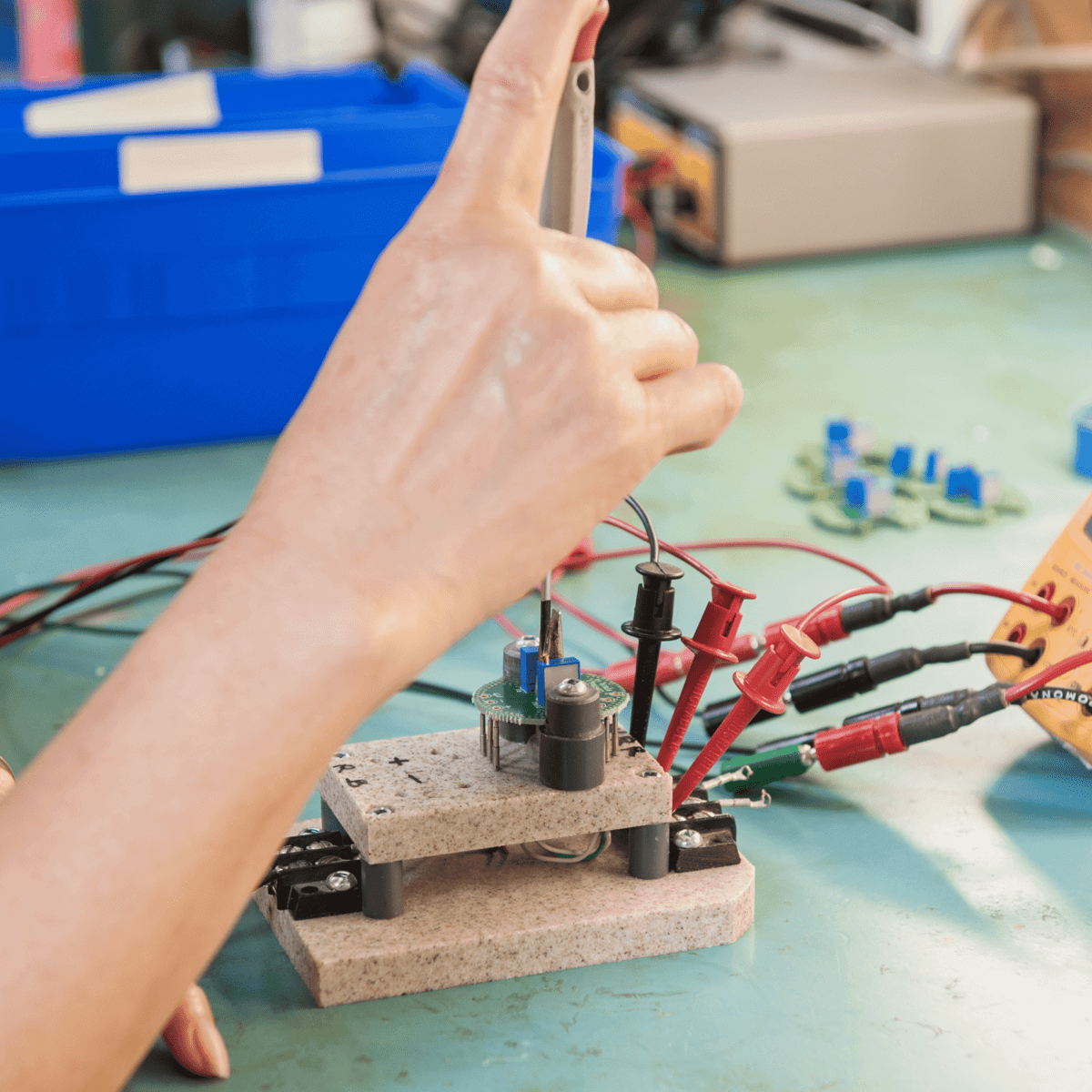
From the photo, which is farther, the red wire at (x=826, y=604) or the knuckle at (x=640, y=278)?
the red wire at (x=826, y=604)

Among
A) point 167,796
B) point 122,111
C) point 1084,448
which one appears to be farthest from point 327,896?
point 122,111

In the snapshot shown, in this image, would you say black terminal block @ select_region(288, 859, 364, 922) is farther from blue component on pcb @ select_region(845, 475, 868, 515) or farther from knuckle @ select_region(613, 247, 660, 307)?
blue component on pcb @ select_region(845, 475, 868, 515)

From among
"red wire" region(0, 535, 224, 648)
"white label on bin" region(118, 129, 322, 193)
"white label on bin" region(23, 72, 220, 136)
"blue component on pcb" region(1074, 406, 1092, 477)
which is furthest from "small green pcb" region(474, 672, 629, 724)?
"white label on bin" region(23, 72, 220, 136)

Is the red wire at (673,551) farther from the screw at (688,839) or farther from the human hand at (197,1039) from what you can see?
the human hand at (197,1039)

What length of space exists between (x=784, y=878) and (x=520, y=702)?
220mm

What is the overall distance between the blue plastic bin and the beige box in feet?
2.24

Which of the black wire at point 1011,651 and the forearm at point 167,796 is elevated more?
the forearm at point 167,796

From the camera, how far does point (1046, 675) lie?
2.73ft

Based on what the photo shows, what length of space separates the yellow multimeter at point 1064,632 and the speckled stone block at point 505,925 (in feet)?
0.87

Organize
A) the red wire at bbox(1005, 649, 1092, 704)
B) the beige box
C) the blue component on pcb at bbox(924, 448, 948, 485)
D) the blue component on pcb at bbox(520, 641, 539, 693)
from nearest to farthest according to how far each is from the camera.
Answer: the blue component on pcb at bbox(520, 641, 539, 693) → the red wire at bbox(1005, 649, 1092, 704) → the blue component on pcb at bbox(924, 448, 948, 485) → the beige box

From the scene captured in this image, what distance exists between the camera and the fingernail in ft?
2.07

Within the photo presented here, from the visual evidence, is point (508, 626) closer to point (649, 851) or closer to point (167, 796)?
point (649, 851)

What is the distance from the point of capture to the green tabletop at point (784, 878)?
652 mm

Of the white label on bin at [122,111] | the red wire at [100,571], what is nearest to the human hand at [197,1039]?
the red wire at [100,571]
